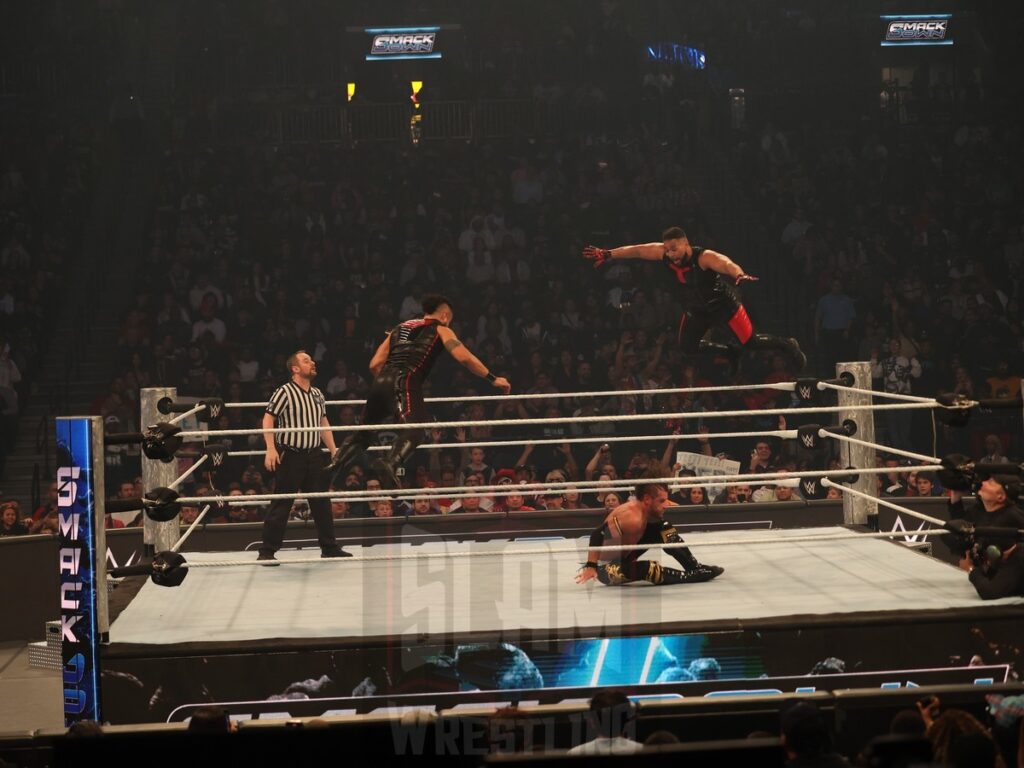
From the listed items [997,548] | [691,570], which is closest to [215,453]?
[691,570]

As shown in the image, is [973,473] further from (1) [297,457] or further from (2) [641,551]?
(1) [297,457]

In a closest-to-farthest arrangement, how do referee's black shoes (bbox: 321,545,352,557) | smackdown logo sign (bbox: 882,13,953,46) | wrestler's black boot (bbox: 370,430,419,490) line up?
1. wrestler's black boot (bbox: 370,430,419,490)
2. referee's black shoes (bbox: 321,545,352,557)
3. smackdown logo sign (bbox: 882,13,953,46)

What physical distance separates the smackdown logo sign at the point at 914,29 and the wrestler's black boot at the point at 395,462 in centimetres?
1346

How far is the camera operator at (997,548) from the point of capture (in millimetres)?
4965

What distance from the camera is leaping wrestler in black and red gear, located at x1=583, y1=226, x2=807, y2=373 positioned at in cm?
650

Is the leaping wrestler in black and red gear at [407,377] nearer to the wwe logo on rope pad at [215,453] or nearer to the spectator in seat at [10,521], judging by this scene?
the wwe logo on rope pad at [215,453]

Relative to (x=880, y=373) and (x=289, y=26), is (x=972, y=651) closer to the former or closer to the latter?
(x=880, y=373)

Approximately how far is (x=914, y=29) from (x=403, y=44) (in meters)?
7.35

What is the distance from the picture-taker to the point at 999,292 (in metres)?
12.8

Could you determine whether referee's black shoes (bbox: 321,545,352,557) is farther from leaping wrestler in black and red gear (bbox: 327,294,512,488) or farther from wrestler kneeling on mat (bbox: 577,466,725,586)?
wrestler kneeling on mat (bbox: 577,466,725,586)

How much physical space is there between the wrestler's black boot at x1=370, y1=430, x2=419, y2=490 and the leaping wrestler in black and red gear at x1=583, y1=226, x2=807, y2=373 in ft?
4.65

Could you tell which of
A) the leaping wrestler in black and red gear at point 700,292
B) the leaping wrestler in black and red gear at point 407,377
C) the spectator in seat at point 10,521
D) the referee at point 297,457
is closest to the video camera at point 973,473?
the leaping wrestler in black and red gear at point 700,292

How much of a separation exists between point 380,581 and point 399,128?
1018 cm

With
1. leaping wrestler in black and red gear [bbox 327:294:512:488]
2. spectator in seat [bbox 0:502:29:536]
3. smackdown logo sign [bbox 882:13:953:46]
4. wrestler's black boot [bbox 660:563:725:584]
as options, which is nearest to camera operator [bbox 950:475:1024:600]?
wrestler's black boot [bbox 660:563:725:584]
